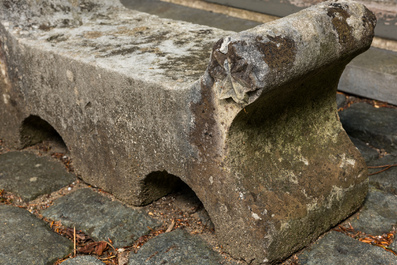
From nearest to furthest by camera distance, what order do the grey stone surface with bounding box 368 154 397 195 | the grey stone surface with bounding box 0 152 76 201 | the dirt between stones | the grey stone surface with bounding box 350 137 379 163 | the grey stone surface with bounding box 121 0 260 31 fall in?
the dirt between stones < the grey stone surface with bounding box 368 154 397 195 < the grey stone surface with bounding box 0 152 76 201 < the grey stone surface with bounding box 350 137 379 163 < the grey stone surface with bounding box 121 0 260 31

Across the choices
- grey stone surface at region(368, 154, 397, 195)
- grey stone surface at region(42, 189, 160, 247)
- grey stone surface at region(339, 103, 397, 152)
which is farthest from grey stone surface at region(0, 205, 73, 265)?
grey stone surface at region(339, 103, 397, 152)

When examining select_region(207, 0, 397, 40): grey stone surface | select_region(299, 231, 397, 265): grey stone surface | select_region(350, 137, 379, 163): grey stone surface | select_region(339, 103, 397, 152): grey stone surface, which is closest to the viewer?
select_region(299, 231, 397, 265): grey stone surface

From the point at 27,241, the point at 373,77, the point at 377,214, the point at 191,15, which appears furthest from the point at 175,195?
the point at 191,15

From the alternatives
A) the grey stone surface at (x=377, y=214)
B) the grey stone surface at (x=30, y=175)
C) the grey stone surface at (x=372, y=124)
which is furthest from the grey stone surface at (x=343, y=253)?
the grey stone surface at (x=30, y=175)

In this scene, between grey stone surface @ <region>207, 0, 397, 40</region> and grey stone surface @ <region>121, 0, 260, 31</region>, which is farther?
grey stone surface @ <region>121, 0, 260, 31</region>

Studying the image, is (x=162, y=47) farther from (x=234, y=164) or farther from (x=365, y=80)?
(x=365, y=80)

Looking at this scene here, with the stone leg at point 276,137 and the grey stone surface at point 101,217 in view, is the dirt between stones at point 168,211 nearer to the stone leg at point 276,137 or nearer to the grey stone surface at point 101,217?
the grey stone surface at point 101,217

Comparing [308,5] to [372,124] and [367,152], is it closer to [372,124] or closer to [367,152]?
[372,124]

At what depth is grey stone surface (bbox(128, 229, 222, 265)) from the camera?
7.55 feet

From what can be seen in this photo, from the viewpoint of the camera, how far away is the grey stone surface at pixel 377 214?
2510mm

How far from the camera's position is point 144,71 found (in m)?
2.44

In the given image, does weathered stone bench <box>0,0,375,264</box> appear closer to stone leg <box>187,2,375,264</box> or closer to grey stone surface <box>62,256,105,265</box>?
stone leg <box>187,2,375,264</box>

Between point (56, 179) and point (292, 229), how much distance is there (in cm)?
145

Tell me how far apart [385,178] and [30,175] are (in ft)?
6.46
